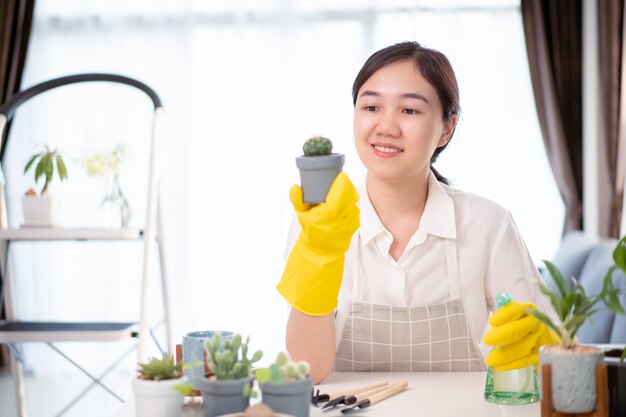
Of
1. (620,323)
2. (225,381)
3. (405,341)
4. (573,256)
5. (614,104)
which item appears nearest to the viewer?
(225,381)

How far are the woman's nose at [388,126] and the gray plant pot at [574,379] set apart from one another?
0.69 meters

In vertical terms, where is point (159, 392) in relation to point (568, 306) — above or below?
below

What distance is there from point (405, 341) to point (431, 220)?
11.0 inches

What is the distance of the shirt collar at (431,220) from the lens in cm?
173

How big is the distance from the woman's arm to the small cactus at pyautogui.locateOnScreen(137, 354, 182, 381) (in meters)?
0.40

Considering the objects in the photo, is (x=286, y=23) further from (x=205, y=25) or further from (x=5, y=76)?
(x=5, y=76)

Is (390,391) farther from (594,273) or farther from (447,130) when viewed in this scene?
(594,273)

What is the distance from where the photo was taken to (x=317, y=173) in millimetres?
1210

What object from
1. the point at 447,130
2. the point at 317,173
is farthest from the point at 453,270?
the point at 317,173

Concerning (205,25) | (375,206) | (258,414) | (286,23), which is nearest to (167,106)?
(205,25)

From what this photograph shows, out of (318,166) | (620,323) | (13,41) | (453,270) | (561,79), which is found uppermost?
(13,41)

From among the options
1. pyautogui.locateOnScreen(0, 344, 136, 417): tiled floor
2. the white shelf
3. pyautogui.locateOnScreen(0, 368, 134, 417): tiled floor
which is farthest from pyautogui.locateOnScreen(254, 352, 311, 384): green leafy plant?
pyautogui.locateOnScreen(0, 344, 136, 417): tiled floor

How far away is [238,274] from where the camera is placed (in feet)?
14.9

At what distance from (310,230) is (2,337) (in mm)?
1798
